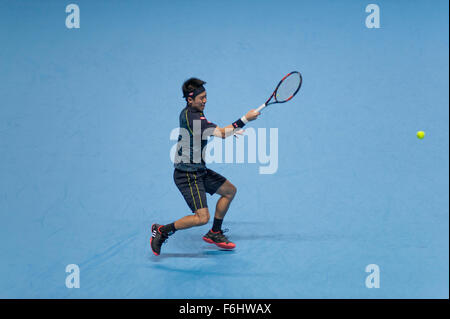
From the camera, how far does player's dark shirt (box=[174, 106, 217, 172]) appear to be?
11.7ft

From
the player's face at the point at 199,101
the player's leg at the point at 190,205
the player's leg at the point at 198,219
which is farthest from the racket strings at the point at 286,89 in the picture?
the player's leg at the point at 198,219

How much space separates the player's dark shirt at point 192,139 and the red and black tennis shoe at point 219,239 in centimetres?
60

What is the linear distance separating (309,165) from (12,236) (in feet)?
10.2

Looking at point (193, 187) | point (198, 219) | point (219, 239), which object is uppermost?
point (193, 187)

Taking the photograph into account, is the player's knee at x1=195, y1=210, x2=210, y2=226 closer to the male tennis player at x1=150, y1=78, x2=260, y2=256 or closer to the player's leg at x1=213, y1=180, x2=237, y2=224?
the male tennis player at x1=150, y1=78, x2=260, y2=256

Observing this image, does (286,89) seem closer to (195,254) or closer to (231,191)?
(231,191)

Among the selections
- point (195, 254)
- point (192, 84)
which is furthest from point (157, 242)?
point (192, 84)

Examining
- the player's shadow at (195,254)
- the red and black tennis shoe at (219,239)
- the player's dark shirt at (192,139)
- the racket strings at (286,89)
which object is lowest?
the player's shadow at (195,254)

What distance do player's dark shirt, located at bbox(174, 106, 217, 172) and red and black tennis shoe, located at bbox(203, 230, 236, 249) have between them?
602 millimetres

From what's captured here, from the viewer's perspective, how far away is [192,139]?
3.62 meters

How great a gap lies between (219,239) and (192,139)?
88 centimetres

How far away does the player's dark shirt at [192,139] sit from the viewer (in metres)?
3.57

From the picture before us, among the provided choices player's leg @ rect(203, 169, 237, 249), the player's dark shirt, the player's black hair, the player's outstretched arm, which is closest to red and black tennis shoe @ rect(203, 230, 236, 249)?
player's leg @ rect(203, 169, 237, 249)

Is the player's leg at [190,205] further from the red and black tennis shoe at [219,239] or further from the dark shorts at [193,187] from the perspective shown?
the red and black tennis shoe at [219,239]
